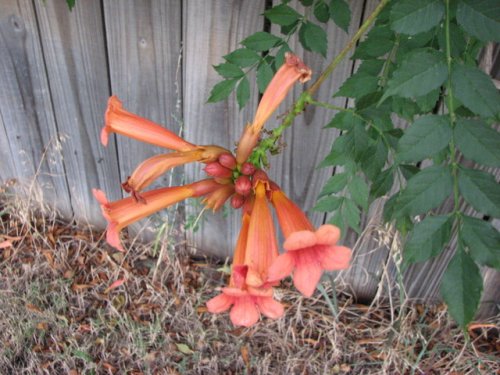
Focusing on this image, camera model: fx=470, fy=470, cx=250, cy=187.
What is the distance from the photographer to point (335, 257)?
1.01m

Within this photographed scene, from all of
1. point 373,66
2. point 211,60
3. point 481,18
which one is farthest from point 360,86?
point 211,60

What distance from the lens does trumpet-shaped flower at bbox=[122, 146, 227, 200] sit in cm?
107

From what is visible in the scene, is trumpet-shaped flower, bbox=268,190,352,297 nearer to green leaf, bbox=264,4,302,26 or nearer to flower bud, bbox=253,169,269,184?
flower bud, bbox=253,169,269,184

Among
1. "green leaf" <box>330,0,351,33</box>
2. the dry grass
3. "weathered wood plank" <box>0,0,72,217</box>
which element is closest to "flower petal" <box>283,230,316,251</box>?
"green leaf" <box>330,0,351,33</box>

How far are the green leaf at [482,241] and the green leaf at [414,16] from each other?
402 millimetres

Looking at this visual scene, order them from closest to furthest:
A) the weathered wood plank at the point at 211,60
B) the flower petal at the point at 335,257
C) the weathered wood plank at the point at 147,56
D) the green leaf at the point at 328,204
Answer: the flower petal at the point at 335,257
the green leaf at the point at 328,204
the weathered wood plank at the point at 211,60
the weathered wood plank at the point at 147,56

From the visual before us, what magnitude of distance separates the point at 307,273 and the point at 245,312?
0.61 feet

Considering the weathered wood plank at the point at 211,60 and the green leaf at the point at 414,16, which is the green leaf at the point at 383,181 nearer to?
the green leaf at the point at 414,16

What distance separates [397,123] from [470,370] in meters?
1.40

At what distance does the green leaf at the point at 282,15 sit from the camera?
142 cm

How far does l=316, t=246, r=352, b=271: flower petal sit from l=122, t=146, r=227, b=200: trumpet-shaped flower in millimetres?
353

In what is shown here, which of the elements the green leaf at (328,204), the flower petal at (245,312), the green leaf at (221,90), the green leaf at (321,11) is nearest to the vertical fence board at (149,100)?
the green leaf at (321,11)

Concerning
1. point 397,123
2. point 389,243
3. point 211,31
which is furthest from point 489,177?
point 389,243

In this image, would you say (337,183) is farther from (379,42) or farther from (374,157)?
Answer: (379,42)
